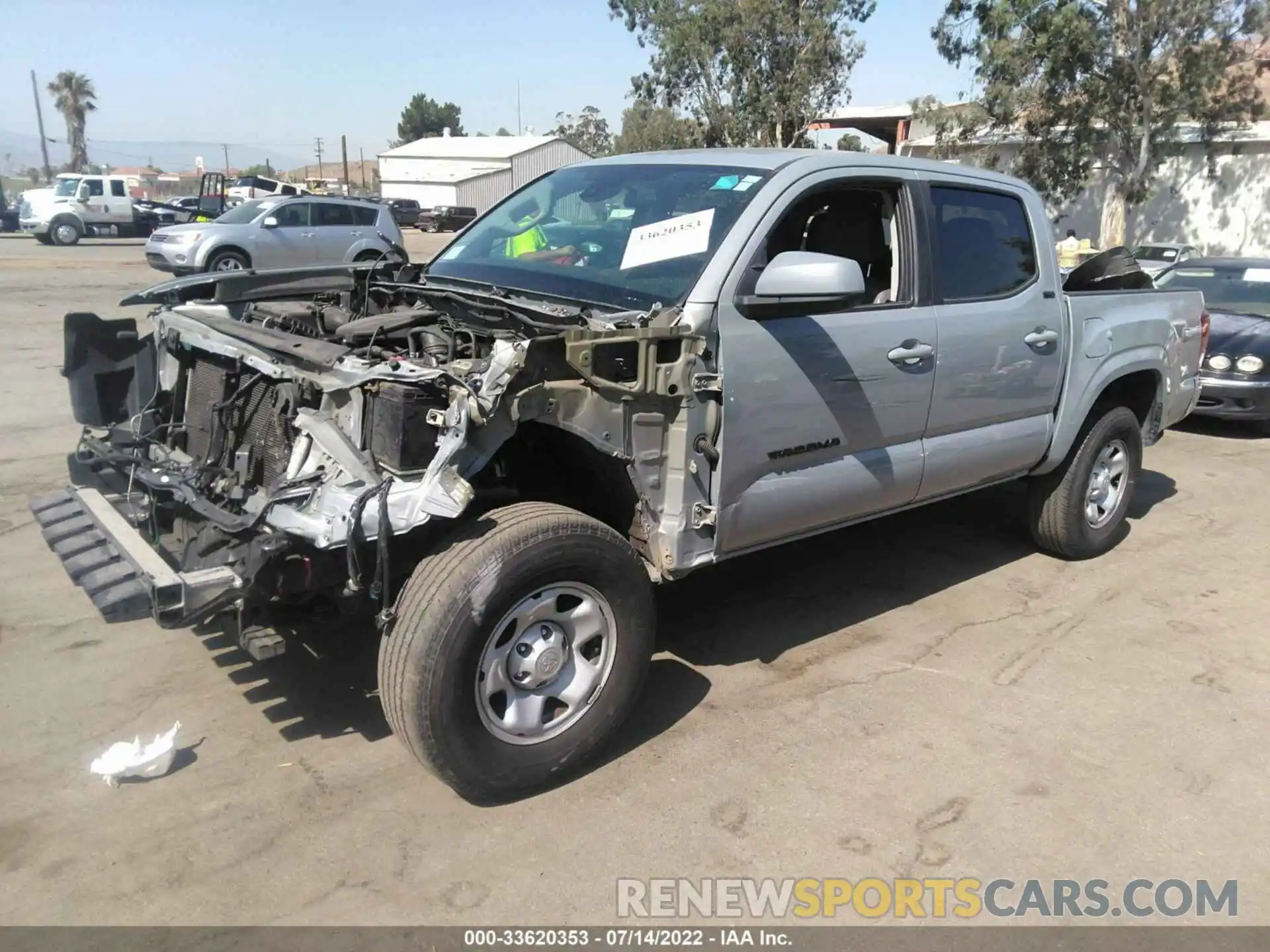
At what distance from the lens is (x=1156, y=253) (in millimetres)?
16719

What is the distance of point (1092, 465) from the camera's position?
5547 mm

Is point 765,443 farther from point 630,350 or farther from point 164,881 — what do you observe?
point 164,881

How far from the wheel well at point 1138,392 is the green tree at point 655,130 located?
68.1ft

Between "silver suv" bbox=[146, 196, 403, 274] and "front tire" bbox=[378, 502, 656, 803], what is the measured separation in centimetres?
1633

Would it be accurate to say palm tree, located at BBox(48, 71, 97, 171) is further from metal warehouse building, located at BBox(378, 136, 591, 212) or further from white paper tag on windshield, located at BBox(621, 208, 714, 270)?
white paper tag on windshield, located at BBox(621, 208, 714, 270)

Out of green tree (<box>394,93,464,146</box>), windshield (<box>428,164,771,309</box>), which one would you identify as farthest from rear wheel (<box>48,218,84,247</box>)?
green tree (<box>394,93,464,146</box>)

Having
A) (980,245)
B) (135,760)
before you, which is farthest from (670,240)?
(135,760)

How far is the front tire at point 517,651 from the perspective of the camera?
9.87ft

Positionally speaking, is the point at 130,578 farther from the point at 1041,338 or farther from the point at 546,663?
the point at 1041,338

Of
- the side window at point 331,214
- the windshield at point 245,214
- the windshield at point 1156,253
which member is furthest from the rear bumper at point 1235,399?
the windshield at point 245,214

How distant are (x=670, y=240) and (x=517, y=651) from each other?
1623 millimetres

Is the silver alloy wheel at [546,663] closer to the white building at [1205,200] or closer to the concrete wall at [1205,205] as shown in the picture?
the white building at [1205,200]

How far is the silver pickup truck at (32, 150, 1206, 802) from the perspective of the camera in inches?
121

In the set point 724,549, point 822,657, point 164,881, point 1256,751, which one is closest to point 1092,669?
point 1256,751
